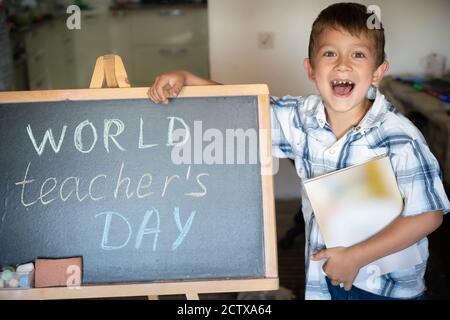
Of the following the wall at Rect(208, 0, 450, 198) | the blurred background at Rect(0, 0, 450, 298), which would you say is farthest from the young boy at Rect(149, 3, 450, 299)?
the wall at Rect(208, 0, 450, 198)

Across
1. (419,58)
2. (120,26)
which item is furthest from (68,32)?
(419,58)

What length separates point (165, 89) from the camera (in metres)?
1.19

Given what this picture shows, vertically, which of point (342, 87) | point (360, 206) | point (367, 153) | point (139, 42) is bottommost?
point (360, 206)

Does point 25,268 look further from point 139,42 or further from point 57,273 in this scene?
point 139,42

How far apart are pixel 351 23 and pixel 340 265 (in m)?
0.53

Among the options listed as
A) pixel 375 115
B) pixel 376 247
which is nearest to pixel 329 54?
pixel 375 115

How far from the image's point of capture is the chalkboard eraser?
119cm

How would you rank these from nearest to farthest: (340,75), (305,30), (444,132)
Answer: (340,75)
(444,132)
(305,30)

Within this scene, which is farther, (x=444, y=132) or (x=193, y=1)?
(x=193, y=1)

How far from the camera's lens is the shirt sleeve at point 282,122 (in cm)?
129

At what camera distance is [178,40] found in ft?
14.4

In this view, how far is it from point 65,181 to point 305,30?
193 cm

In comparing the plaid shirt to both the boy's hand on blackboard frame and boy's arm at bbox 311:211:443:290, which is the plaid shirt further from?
the boy's hand on blackboard frame

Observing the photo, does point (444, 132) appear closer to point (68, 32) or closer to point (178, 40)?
point (178, 40)
